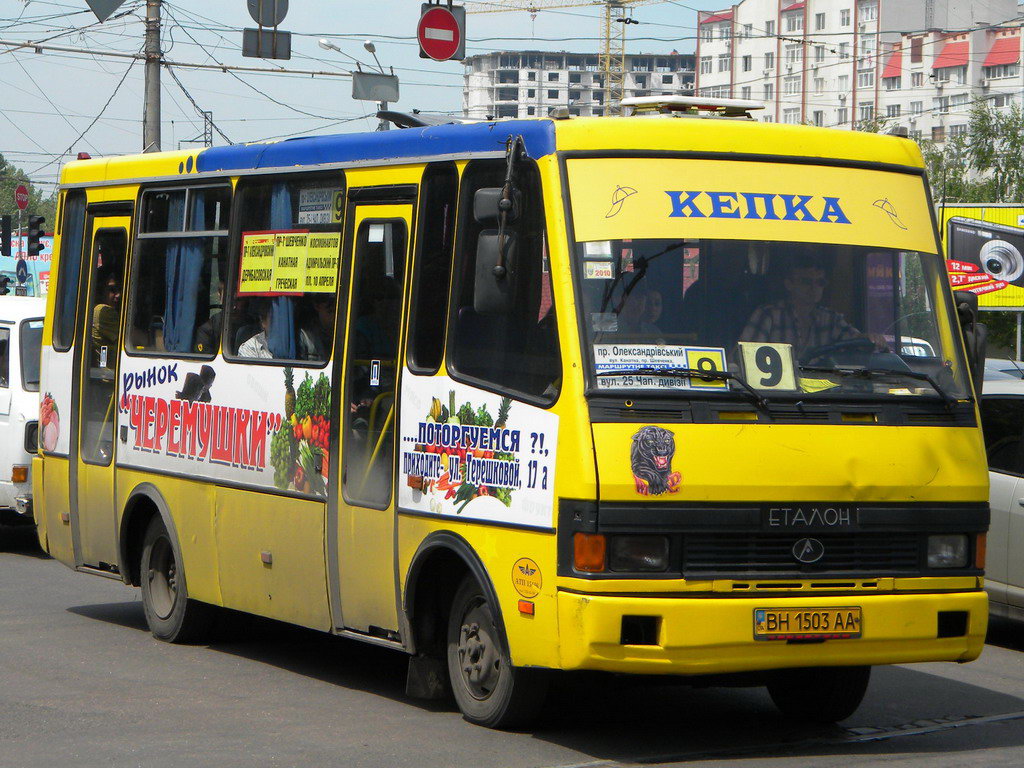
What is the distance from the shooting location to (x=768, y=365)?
23.0 feet

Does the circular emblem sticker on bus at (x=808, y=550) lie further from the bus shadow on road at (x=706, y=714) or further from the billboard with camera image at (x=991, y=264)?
the billboard with camera image at (x=991, y=264)

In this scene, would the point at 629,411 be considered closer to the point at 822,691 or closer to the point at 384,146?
the point at 822,691

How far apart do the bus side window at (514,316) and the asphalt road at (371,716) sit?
1.57 meters

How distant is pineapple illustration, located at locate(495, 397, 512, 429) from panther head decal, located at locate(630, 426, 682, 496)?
707 millimetres

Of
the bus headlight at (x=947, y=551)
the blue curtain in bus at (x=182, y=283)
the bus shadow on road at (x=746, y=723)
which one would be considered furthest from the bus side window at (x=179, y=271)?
the bus headlight at (x=947, y=551)

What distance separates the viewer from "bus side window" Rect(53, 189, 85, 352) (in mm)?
11250

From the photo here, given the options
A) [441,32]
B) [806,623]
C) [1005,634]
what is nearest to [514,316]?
[806,623]

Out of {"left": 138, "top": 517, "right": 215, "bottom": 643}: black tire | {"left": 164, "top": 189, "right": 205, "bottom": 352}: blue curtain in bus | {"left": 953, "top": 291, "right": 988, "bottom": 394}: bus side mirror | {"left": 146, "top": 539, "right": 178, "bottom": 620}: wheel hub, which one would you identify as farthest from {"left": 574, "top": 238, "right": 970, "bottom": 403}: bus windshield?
{"left": 146, "top": 539, "right": 178, "bottom": 620}: wheel hub

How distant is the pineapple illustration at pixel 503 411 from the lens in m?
7.16

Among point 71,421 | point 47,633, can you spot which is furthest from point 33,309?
point 47,633

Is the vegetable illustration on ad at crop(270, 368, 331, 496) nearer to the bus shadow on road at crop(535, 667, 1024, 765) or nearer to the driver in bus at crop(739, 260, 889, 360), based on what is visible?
the bus shadow on road at crop(535, 667, 1024, 765)

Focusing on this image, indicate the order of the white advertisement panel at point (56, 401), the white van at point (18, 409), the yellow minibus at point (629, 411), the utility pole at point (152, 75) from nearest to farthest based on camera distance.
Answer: the yellow minibus at point (629, 411) → the white advertisement panel at point (56, 401) → the white van at point (18, 409) → the utility pole at point (152, 75)

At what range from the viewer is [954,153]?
173 feet

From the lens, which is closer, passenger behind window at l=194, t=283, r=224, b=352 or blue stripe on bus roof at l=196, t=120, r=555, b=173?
blue stripe on bus roof at l=196, t=120, r=555, b=173
